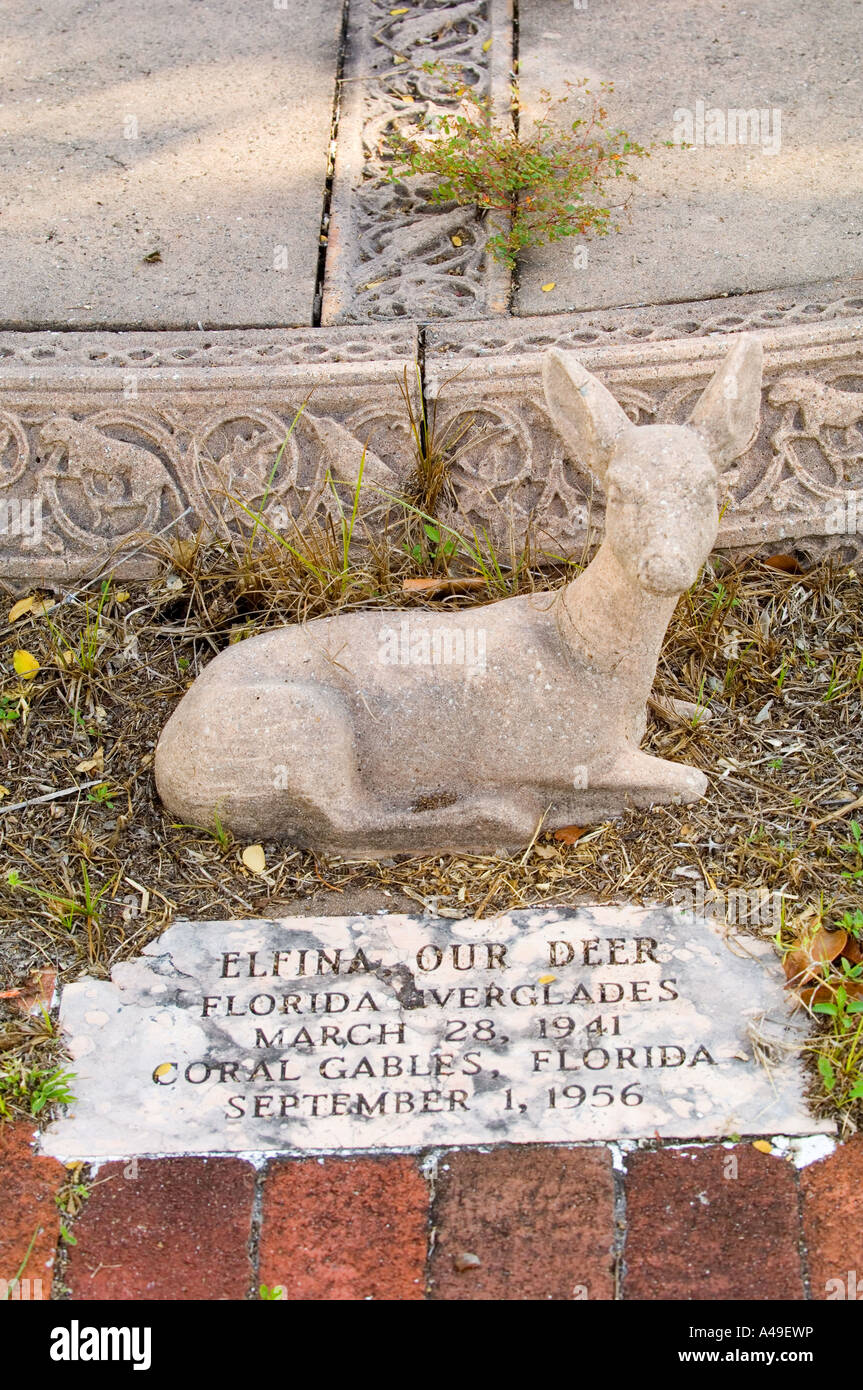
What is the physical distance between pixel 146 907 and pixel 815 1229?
51.5 inches

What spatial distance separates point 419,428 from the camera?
3.23 m

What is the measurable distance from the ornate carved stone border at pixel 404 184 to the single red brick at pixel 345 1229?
2.02 meters

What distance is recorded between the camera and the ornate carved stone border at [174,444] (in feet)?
10.7

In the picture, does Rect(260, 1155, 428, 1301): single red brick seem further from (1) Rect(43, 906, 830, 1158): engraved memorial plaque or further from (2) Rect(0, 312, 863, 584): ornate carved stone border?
(2) Rect(0, 312, 863, 584): ornate carved stone border

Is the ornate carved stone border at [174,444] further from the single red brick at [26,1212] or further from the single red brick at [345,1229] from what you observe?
the single red brick at [345,1229]

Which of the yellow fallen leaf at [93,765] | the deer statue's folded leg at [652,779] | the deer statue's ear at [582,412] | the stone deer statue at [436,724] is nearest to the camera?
the deer statue's ear at [582,412]

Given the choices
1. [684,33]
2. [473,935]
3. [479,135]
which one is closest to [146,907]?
[473,935]

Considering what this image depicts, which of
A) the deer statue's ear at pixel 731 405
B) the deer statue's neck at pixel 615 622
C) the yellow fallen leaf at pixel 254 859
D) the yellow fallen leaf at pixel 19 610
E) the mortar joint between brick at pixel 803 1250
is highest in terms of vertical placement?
the deer statue's ear at pixel 731 405

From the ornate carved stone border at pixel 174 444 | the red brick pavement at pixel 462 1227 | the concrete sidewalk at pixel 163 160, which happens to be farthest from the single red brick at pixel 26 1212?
the concrete sidewalk at pixel 163 160

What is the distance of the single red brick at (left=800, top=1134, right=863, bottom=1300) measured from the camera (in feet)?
7.22

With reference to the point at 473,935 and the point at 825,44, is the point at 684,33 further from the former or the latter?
the point at 473,935

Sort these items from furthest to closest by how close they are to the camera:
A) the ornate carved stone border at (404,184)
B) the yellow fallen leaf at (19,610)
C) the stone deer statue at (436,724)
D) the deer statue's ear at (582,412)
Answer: the ornate carved stone border at (404,184) < the yellow fallen leaf at (19,610) < the stone deer statue at (436,724) < the deer statue's ear at (582,412)

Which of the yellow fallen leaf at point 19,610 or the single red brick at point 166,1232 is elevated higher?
the yellow fallen leaf at point 19,610

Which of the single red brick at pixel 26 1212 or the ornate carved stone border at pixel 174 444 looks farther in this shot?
the ornate carved stone border at pixel 174 444
